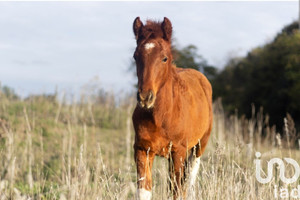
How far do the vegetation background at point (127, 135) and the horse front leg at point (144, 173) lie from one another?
0.39ft

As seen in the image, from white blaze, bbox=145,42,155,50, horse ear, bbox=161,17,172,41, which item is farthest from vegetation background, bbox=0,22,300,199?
white blaze, bbox=145,42,155,50

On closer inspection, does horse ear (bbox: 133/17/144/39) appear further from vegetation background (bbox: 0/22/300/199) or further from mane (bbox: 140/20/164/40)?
vegetation background (bbox: 0/22/300/199)

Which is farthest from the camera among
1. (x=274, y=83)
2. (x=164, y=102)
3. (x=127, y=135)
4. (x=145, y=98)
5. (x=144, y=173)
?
(x=274, y=83)

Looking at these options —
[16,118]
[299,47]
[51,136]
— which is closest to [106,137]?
[51,136]

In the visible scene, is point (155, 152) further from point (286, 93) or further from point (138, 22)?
point (286, 93)

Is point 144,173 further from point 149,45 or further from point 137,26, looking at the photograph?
point 137,26

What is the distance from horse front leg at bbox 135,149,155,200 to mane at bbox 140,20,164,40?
4.28 ft

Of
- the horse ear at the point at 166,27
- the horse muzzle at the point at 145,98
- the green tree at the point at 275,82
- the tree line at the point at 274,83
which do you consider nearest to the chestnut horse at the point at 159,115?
the horse ear at the point at 166,27

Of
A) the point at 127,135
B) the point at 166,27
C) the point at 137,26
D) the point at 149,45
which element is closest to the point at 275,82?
the point at 127,135

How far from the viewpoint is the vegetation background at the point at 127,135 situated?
4.44 metres

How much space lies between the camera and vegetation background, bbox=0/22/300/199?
4441mm

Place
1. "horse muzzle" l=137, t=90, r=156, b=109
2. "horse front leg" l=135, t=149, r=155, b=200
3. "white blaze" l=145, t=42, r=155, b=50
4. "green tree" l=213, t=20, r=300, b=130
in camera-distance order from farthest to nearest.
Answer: "green tree" l=213, t=20, r=300, b=130
"horse front leg" l=135, t=149, r=155, b=200
"white blaze" l=145, t=42, r=155, b=50
"horse muzzle" l=137, t=90, r=156, b=109

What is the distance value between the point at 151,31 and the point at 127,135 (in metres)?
7.70

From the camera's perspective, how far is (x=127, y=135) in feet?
39.3
